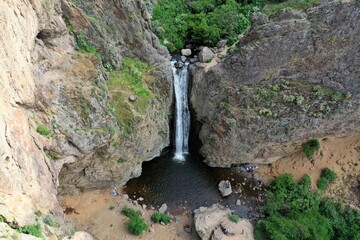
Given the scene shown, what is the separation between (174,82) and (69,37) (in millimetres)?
9841

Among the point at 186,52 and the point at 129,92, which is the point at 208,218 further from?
the point at 186,52

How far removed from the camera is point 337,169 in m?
26.2

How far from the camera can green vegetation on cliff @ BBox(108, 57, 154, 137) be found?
23422 mm

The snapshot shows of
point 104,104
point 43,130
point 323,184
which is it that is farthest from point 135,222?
point 323,184

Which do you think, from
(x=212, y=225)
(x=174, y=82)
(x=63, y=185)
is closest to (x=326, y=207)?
(x=212, y=225)

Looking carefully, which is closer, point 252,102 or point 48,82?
point 48,82

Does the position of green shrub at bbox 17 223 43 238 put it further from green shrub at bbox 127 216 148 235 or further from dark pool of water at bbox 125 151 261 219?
dark pool of water at bbox 125 151 261 219

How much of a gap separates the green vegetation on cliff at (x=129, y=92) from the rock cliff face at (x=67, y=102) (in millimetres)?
312

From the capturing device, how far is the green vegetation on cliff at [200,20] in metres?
33.8

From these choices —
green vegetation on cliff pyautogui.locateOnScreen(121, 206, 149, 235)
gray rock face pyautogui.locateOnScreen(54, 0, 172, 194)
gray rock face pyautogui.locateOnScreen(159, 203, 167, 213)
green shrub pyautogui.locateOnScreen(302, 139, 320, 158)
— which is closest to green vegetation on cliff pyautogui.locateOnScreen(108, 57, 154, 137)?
gray rock face pyautogui.locateOnScreen(54, 0, 172, 194)

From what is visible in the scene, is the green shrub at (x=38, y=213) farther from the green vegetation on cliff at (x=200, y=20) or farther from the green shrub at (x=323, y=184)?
the green vegetation on cliff at (x=200, y=20)

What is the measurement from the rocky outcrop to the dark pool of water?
1.30 meters

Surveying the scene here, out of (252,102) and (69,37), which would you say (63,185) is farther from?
(252,102)

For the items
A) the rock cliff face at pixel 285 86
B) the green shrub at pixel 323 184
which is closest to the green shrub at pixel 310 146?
the rock cliff face at pixel 285 86
